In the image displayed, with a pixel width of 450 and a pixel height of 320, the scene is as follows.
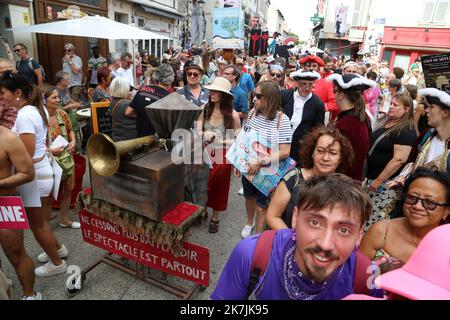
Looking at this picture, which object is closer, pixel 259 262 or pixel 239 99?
pixel 259 262

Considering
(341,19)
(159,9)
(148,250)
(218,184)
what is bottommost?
(148,250)

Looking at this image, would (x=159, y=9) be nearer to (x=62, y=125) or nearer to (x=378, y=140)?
(x=62, y=125)

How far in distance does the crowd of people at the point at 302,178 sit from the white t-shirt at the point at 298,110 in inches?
0.6

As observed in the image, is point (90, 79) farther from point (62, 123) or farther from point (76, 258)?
point (76, 258)

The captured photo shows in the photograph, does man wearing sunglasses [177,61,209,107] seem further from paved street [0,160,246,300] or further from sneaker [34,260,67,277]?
sneaker [34,260,67,277]

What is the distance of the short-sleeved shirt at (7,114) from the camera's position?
2.63 meters

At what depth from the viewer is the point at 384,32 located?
21703 mm

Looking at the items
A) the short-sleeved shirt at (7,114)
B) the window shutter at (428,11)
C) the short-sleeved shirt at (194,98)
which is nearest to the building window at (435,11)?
the window shutter at (428,11)

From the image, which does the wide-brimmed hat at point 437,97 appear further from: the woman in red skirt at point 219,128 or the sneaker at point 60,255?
the sneaker at point 60,255

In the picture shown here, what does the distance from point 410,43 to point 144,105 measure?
76.3 feet

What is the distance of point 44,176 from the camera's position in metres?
2.89

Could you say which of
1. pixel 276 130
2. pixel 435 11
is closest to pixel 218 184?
pixel 276 130

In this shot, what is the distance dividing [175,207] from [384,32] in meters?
24.6

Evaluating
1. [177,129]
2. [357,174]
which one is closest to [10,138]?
[177,129]
